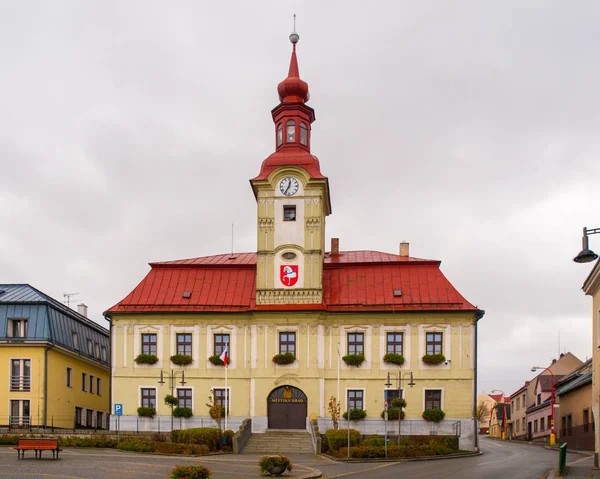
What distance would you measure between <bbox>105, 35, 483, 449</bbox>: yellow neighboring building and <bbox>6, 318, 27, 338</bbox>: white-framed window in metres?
5.40

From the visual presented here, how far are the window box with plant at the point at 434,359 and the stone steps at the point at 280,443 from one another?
25.7 feet

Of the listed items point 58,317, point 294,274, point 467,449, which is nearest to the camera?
point 467,449

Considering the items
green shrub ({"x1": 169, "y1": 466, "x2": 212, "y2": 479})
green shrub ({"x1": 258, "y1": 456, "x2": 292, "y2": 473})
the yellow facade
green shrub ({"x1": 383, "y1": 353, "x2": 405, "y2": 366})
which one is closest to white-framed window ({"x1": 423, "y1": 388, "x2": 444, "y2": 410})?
the yellow facade

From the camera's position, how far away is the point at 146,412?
4819 centimetres

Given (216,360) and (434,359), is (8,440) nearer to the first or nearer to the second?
(216,360)

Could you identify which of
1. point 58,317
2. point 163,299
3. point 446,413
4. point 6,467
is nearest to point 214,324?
point 163,299

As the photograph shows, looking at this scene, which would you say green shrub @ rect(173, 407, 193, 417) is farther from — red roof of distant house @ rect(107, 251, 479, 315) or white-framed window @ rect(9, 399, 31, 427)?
white-framed window @ rect(9, 399, 31, 427)

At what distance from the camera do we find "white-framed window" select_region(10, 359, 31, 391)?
49469 millimetres

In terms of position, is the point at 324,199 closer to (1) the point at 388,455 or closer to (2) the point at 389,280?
(2) the point at 389,280

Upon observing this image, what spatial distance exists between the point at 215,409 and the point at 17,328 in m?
13.3

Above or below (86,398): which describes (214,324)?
above

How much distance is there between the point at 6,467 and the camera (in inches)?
1121

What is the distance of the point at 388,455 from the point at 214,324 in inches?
600

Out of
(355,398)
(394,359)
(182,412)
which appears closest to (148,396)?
(182,412)
